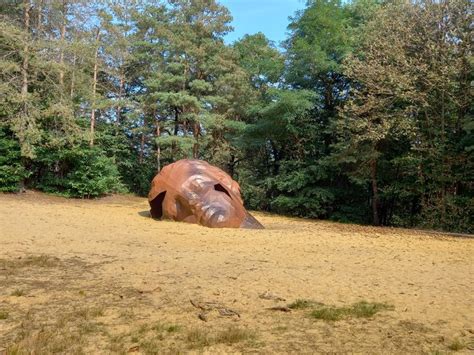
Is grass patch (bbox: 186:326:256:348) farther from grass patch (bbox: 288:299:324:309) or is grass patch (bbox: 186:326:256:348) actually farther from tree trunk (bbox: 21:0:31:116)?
tree trunk (bbox: 21:0:31:116)

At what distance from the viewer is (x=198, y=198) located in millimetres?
12211

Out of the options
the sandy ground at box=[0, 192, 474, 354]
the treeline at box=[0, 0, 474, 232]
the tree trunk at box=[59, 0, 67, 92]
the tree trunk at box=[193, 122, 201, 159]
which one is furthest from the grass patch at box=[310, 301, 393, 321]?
the tree trunk at box=[193, 122, 201, 159]

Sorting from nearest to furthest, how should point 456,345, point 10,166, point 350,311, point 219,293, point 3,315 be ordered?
point 456,345, point 3,315, point 350,311, point 219,293, point 10,166

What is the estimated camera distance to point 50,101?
18875 millimetres

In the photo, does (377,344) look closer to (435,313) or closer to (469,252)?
(435,313)

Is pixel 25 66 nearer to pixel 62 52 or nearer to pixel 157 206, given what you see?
pixel 62 52

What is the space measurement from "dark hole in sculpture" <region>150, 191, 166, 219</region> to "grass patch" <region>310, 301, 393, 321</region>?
9465 millimetres

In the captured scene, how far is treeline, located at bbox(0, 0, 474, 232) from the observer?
14922 mm

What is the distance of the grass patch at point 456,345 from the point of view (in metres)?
3.18

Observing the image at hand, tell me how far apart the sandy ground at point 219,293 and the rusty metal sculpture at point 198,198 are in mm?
2430

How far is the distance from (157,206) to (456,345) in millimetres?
10897

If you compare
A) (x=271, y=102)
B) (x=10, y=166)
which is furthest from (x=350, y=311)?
(x=10, y=166)

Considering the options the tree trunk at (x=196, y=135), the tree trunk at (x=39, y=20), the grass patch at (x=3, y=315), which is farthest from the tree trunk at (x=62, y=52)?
the grass patch at (x=3, y=315)

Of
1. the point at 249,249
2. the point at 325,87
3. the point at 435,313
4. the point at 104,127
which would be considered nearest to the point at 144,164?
the point at 104,127
